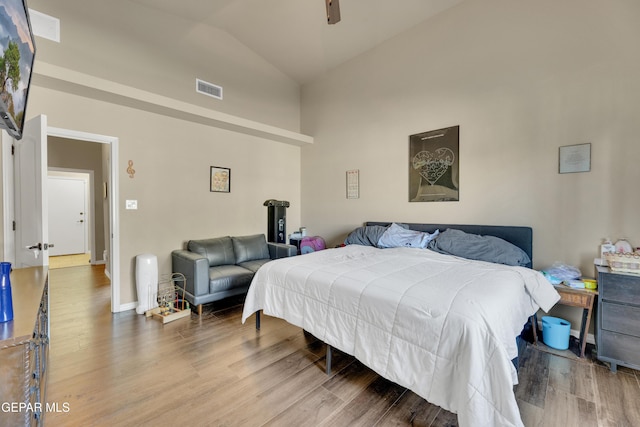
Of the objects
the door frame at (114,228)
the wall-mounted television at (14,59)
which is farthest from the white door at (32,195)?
the door frame at (114,228)

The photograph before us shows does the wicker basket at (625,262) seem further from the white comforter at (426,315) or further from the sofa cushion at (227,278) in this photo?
the sofa cushion at (227,278)

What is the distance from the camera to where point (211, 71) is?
4008mm

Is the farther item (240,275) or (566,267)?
(240,275)

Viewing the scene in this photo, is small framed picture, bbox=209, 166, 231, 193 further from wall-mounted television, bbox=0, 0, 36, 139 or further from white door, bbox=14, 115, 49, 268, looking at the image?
wall-mounted television, bbox=0, 0, 36, 139

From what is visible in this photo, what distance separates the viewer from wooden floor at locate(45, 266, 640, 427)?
160 cm

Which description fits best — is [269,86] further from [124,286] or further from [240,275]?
[124,286]

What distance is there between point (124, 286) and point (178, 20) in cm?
354

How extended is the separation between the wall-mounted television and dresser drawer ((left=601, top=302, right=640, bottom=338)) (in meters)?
4.05

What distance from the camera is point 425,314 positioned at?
146cm

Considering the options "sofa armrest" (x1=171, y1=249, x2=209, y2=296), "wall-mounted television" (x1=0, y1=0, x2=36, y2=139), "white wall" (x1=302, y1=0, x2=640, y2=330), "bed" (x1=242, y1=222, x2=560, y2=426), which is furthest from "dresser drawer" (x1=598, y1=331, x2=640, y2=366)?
"wall-mounted television" (x1=0, y1=0, x2=36, y2=139)

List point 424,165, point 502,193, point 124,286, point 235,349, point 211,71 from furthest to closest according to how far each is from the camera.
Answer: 1. point 211,71
2. point 424,165
3. point 124,286
4. point 502,193
5. point 235,349

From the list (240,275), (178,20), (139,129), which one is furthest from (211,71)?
(240,275)

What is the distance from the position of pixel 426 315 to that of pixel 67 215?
8909 millimetres

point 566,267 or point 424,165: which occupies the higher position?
point 424,165
